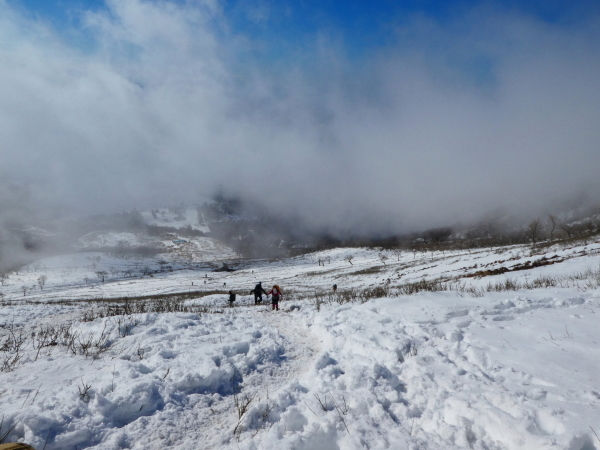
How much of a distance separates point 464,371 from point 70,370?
275 inches

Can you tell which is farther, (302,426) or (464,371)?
(464,371)

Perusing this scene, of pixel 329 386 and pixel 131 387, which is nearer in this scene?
pixel 131 387

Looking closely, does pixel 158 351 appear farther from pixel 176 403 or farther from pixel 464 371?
pixel 464 371

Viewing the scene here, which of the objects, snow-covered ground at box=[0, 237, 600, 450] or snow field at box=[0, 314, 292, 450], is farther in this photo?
snow field at box=[0, 314, 292, 450]

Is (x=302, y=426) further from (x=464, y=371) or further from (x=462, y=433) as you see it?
(x=464, y=371)

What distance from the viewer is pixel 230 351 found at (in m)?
6.47

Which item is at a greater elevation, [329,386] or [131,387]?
[131,387]

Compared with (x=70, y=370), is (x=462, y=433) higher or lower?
lower

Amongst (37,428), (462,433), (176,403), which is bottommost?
(462,433)

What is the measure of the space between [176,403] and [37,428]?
1.62m

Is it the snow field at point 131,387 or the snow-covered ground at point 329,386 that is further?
the snow field at point 131,387

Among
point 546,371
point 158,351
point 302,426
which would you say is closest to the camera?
point 302,426

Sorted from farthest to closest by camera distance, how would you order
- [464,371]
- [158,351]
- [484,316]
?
1. [484,316]
2. [158,351]
3. [464,371]

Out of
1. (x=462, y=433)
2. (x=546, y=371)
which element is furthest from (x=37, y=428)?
(x=546, y=371)
